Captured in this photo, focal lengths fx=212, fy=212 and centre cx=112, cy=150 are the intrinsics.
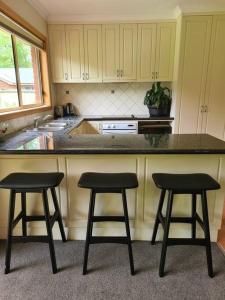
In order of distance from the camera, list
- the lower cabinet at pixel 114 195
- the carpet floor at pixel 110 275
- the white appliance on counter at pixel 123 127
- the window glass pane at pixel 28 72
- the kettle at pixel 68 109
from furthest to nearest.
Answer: the kettle at pixel 68 109 → the white appliance on counter at pixel 123 127 → the window glass pane at pixel 28 72 → the lower cabinet at pixel 114 195 → the carpet floor at pixel 110 275

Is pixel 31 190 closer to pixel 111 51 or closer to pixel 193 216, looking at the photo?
pixel 193 216

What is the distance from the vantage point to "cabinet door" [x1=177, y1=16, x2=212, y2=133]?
10.4 feet

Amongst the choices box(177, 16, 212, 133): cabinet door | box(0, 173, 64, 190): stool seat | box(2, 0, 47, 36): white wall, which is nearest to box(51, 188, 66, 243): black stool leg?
box(0, 173, 64, 190): stool seat

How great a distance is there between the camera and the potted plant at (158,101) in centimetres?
366

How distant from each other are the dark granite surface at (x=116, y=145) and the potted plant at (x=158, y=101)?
184 cm

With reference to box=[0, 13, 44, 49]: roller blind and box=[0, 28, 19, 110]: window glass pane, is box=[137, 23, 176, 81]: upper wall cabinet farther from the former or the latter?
box=[0, 28, 19, 110]: window glass pane

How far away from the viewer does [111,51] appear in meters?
3.57

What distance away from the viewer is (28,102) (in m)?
3.10

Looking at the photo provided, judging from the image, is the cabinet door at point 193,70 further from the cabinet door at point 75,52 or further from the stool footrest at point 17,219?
the stool footrest at point 17,219

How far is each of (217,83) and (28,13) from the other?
291 cm

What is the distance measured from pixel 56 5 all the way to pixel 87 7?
45cm

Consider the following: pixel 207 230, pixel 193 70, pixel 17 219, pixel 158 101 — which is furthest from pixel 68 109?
pixel 207 230

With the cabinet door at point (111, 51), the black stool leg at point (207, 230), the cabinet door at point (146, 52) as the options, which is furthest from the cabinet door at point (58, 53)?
the black stool leg at point (207, 230)

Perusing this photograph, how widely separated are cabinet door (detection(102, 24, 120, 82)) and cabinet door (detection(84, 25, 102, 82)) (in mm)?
84
